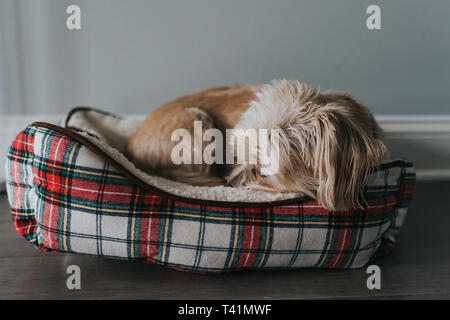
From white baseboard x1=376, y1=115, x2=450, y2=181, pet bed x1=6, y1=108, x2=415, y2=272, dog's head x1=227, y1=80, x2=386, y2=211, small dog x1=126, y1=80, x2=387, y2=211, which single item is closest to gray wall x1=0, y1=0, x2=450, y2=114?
white baseboard x1=376, y1=115, x2=450, y2=181

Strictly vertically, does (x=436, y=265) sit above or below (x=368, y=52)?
below

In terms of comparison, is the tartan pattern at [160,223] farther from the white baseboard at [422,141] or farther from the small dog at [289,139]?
the white baseboard at [422,141]

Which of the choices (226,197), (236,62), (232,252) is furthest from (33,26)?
(232,252)

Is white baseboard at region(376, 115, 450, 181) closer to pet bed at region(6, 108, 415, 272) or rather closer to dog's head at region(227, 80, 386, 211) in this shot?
dog's head at region(227, 80, 386, 211)

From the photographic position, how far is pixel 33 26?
91.8 inches

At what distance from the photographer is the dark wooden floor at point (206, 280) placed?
1.33m

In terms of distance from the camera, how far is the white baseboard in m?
2.51

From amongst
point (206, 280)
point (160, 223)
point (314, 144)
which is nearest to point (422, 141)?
point (314, 144)

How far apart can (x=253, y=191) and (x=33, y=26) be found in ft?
5.72

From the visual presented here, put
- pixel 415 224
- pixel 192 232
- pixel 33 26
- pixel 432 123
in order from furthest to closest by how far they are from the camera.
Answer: pixel 432 123
pixel 33 26
pixel 415 224
pixel 192 232

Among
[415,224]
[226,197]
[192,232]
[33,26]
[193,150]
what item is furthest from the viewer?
[33,26]

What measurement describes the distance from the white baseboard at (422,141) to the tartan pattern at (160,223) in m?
1.29

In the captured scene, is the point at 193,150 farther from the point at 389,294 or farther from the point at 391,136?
the point at 391,136

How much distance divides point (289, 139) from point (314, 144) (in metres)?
0.09
